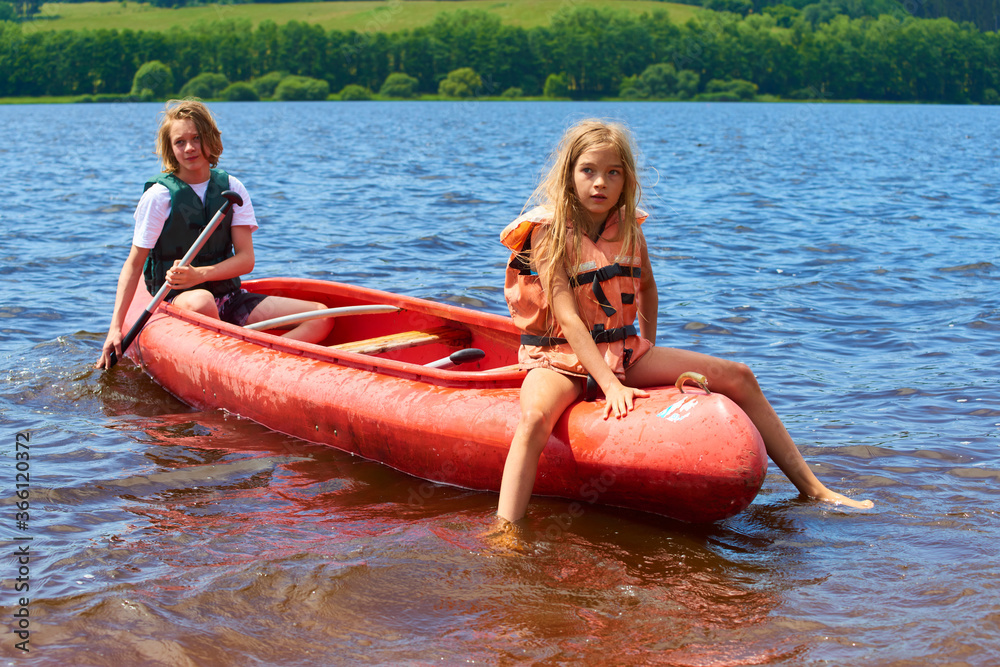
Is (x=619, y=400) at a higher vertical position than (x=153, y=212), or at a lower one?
lower

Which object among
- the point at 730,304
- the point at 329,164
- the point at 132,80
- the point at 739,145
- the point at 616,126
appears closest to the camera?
the point at 616,126

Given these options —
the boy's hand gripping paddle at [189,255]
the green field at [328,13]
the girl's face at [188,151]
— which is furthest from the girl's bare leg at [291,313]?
the green field at [328,13]

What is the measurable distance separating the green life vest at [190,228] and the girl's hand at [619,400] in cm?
288

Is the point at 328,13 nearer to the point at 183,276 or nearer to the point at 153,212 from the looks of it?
the point at 153,212

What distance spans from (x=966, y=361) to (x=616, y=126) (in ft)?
12.2

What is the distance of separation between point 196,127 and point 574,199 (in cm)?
258

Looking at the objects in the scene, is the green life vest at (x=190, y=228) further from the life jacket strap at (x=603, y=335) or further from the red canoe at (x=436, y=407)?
the life jacket strap at (x=603, y=335)

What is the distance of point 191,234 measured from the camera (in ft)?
17.8

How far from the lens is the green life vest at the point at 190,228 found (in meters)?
5.34

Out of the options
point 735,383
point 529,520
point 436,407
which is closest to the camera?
point 735,383

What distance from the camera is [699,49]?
79.2 metres

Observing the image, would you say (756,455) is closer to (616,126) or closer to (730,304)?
(616,126)

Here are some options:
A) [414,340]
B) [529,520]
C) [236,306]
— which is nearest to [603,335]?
[529,520]

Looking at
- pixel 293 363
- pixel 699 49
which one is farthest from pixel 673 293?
pixel 699 49
